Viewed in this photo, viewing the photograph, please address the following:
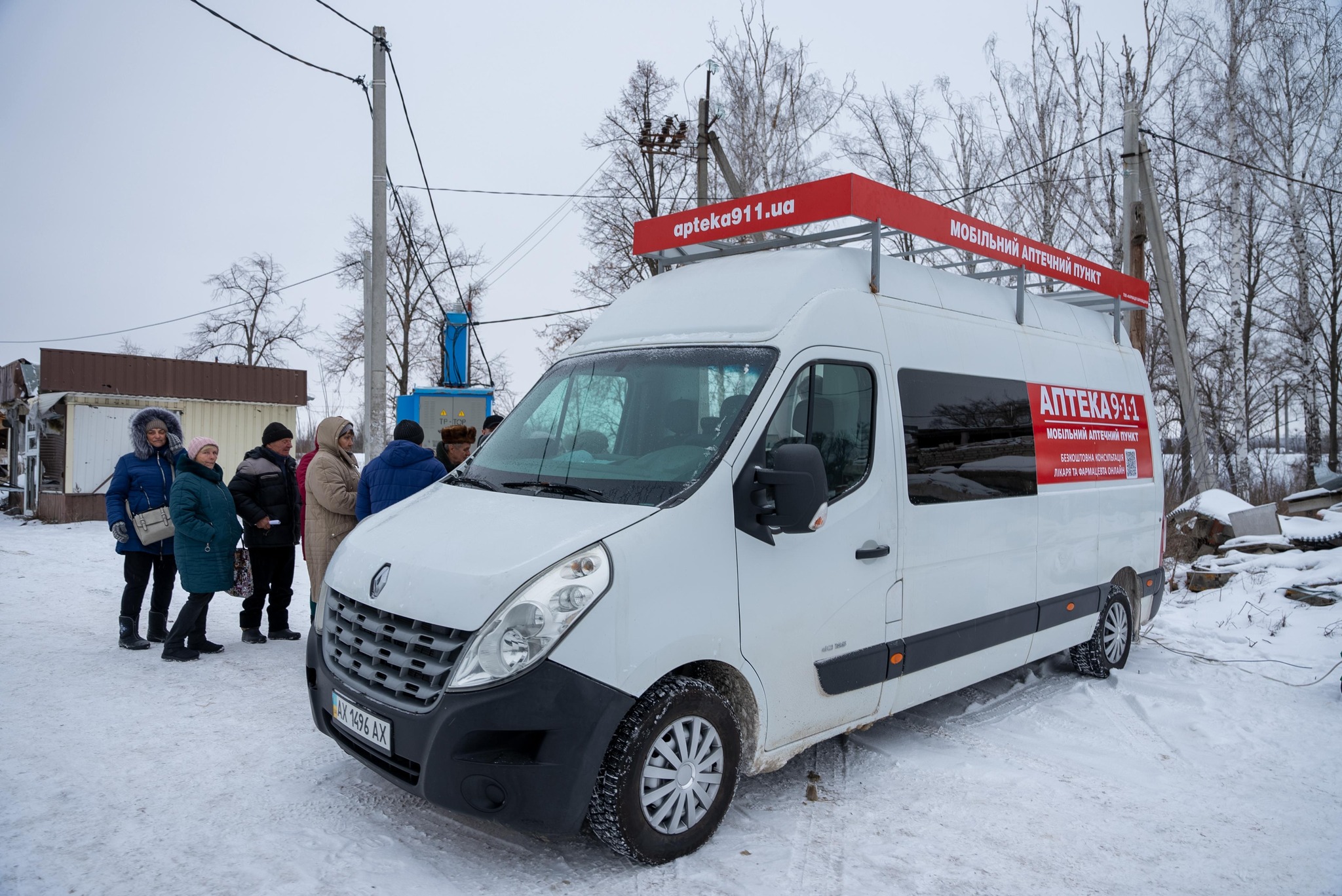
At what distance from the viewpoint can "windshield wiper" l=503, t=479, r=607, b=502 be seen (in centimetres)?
339

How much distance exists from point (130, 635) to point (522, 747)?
16.4 feet

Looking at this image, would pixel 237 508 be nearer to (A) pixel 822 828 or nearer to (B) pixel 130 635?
(B) pixel 130 635

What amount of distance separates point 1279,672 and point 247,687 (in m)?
7.17

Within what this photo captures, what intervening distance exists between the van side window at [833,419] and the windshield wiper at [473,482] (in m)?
1.28

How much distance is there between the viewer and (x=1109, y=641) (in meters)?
6.04

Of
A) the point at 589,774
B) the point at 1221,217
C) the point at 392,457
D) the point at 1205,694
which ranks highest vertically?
the point at 1221,217

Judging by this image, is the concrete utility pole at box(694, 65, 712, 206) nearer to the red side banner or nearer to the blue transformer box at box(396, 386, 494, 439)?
the blue transformer box at box(396, 386, 494, 439)

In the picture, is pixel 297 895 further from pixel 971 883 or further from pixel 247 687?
pixel 247 687

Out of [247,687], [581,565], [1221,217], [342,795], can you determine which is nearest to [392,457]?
A: [247,687]

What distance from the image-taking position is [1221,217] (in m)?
18.9

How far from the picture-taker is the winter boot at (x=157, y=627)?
6.52 metres

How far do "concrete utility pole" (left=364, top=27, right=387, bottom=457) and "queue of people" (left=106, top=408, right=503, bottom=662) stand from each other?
5.26 meters

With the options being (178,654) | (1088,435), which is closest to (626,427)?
(1088,435)

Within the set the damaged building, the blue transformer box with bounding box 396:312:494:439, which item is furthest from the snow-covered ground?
the damaged building
